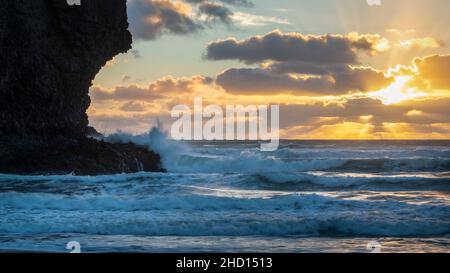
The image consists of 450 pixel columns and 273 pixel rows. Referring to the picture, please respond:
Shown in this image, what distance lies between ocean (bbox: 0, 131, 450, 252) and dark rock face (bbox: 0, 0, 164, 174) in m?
3.73

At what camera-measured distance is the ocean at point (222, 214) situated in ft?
44.1

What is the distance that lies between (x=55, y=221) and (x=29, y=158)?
12.8 meters

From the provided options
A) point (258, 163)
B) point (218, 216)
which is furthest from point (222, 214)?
point (258, 163)

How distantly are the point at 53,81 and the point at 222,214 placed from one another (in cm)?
1672

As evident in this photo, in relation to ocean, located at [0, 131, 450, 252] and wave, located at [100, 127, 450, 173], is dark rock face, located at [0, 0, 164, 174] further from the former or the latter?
wave, located at [100, 127, 450, 173]

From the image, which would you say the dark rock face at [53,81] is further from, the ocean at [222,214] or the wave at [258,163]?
the wave at [258,163]

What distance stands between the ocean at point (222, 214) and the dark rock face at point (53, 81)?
3.73 metres

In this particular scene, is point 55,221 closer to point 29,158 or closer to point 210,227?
point 210,227

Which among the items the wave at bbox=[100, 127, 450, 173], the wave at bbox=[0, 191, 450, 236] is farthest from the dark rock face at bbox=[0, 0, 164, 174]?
the wave at bbox=[0, 191, 450, 236]

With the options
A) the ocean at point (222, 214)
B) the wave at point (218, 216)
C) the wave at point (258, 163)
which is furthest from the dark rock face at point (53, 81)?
the wave at point (218, 216)

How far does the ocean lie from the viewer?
1345cm

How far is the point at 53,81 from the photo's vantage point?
102ft
